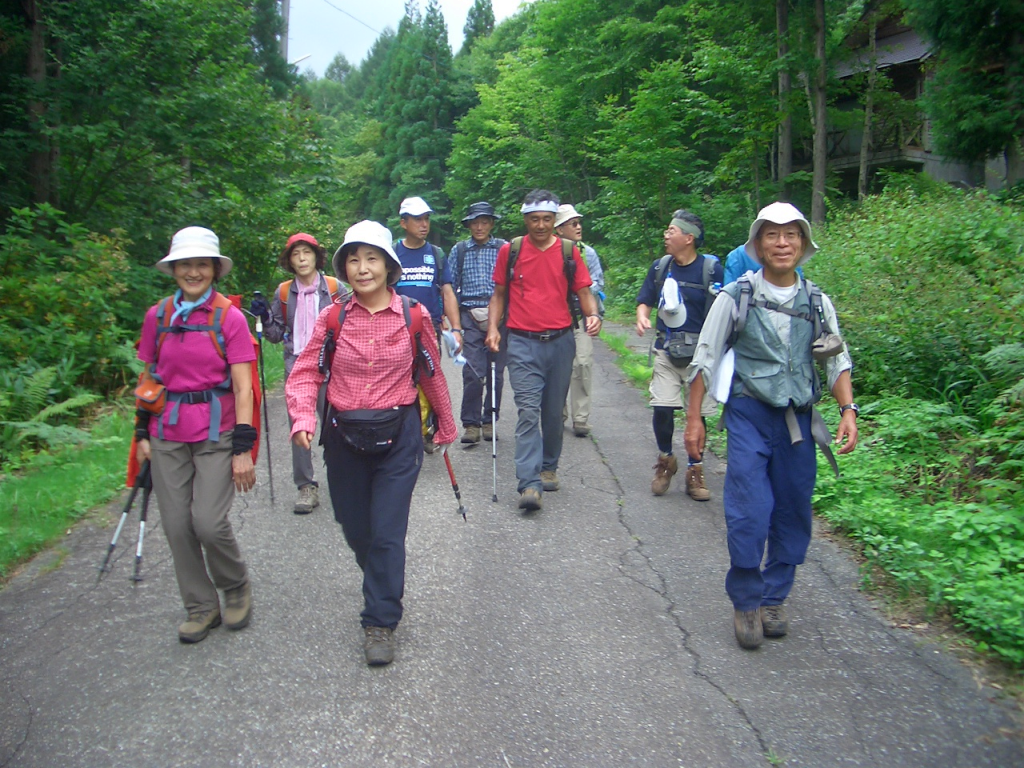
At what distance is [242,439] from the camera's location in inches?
155

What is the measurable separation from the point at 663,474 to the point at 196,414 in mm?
3666

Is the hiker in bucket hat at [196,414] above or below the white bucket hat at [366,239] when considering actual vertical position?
below

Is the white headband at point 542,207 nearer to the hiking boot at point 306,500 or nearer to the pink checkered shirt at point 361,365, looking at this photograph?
the pink checkered shirt at point 361,365

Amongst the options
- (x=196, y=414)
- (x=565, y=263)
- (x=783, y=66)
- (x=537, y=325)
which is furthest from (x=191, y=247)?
(x=783, y=66)

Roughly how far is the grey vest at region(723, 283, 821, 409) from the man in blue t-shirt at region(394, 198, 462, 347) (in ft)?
12.1

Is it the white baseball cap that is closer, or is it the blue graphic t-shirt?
the white baseball cap

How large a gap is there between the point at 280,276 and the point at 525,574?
1271 cm

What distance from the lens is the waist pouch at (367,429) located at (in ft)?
12.3

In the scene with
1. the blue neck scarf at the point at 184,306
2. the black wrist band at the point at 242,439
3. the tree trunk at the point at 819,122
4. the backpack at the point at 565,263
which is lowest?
the black wrist band at the point at 242,439

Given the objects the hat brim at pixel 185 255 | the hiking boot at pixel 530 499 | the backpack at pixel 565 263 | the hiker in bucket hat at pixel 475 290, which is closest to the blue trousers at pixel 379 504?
the hat brim at pixel 185 255

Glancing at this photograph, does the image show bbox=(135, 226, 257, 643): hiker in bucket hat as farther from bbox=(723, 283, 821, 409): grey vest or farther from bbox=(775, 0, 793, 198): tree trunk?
bbox=(775, 0, 793, 198): tree trunk

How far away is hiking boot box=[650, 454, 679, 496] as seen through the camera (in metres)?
6.38

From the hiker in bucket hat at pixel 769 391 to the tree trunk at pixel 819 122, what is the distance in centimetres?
1550

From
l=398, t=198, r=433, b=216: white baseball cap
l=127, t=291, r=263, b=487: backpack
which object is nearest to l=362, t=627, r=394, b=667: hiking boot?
l=127, t=291, r=263, b=487: backpack
